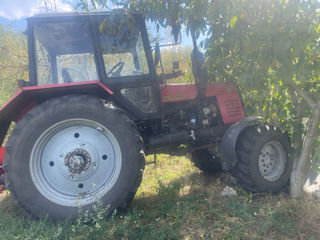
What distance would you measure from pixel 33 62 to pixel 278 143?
9.84 ft

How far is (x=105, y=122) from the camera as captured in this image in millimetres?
2420

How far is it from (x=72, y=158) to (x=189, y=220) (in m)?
1.28

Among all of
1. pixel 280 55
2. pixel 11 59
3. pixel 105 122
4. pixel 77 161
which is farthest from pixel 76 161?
pixel 11 59

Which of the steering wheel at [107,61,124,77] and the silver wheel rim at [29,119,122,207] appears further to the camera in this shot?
the steering wheel at [107,61,124,77]

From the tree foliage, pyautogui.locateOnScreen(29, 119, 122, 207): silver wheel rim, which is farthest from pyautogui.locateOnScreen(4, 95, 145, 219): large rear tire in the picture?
the tree foliage

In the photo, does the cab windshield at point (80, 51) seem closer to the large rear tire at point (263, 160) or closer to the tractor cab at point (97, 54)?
the tractor cab at point (97, 54)

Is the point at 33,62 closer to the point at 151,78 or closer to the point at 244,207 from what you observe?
the point at 151,78

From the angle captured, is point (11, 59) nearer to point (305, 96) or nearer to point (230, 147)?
point (230, 147)

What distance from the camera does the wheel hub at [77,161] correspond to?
242 cm

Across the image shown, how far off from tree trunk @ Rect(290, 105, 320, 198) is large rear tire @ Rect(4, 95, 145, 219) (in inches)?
69.7

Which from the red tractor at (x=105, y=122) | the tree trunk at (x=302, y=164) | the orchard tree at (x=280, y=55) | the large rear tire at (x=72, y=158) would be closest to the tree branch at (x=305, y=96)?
the orchard tree at (x=280, y=55)

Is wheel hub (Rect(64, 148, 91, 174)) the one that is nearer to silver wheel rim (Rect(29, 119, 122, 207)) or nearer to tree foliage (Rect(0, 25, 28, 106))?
silver wheel rim (Rect(29, 119, 122, 207))

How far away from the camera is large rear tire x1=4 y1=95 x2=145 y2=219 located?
2223mm

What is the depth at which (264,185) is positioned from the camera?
2.83 m
